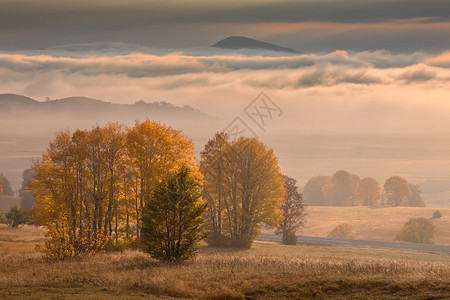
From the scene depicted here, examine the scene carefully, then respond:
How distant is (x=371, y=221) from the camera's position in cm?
12769

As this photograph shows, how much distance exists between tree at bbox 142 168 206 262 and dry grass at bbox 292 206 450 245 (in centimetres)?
8629

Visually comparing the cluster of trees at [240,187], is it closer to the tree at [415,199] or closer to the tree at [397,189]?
the tree at [397,189]

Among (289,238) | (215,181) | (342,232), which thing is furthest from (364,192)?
(215,181)

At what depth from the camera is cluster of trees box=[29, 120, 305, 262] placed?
3425 cm

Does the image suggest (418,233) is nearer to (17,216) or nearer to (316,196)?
(17,216)

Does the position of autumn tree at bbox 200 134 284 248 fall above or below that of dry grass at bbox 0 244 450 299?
above

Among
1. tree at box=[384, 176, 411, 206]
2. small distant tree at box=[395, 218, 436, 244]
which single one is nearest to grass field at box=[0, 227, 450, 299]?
small distant tree at box=[395, 218, 436, 244]

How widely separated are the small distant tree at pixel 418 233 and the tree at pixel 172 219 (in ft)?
252

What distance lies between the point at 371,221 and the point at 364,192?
4961 centimetres

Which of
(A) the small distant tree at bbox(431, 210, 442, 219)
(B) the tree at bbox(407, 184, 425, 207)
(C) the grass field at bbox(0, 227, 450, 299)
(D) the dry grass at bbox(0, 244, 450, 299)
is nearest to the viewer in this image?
(C) the grass field at bbox(0, 227, 450, 299)

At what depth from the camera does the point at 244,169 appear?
61438 mm

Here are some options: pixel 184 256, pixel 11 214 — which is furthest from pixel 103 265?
pixel 11 214

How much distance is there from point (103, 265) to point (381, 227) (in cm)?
9790

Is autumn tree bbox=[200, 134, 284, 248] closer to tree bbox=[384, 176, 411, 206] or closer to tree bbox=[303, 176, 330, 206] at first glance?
tree bbox=[384, 176, 411, 206]
